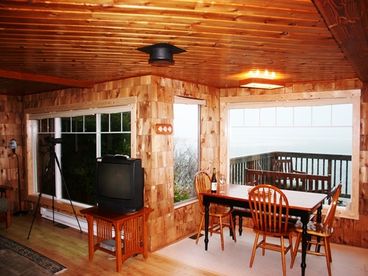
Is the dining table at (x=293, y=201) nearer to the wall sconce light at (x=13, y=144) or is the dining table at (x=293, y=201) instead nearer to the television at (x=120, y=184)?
the television at (x=120, y=184)

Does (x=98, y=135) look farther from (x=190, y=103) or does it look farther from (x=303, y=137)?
(x=303, y=137)

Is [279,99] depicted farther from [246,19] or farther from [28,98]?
[28,98]

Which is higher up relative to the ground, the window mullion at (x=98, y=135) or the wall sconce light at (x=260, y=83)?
the wall sconce light at (x=260, y=83)

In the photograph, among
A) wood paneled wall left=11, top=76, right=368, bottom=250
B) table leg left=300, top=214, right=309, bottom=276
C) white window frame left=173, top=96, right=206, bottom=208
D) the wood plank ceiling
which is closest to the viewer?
the wood plank ceiling

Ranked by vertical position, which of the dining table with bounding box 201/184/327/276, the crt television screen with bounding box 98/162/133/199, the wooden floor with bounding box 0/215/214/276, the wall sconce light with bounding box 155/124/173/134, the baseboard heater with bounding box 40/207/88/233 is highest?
the wall sconce light with bounding box 155/124/173/134

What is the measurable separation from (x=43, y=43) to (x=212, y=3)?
1.56 meters

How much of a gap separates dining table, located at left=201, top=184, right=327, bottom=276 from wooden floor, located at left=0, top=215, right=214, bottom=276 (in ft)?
2.36

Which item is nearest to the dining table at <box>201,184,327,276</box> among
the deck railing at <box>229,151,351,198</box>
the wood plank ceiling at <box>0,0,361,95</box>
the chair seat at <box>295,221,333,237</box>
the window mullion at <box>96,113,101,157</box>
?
the chair seat at <box>295,221,333,237</box>

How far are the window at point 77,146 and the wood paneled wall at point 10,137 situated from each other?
0.37m

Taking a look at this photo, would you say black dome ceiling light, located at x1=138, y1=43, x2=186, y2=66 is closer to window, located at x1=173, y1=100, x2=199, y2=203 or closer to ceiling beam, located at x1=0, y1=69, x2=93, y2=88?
window, located at x1=173, y1=100, x2=199, y2=203

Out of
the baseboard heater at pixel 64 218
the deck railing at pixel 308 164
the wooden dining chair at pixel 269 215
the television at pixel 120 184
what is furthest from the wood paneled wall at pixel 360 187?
the baseboard heater at pixel 64 218

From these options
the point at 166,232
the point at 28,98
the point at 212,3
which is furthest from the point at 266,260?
the point at 28,98

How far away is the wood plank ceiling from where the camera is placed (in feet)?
5.51

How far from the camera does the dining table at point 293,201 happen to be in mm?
3076
